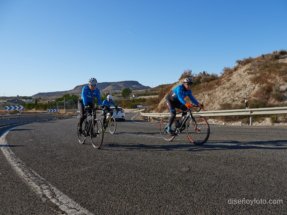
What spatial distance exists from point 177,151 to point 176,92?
2629mm

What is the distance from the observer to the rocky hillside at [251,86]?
2405 cm

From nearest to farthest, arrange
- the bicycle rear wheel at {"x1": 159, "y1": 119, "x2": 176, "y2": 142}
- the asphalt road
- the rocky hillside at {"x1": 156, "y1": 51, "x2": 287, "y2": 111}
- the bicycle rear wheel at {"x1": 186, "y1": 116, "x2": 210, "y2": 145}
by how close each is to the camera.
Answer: the asphalt road, the bicycle rear wheel at {"x1": 186, "y1": 116, "x2": 210, "y2": 145}, the bicycle rear wheel at {"x1": 159, "y1": 119, "x2": 176, "y2": 142}, the rocky hillside at {"x1": 156, "y1": 51, "x2": 287, "y2": 111}

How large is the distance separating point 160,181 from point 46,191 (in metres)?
1.66

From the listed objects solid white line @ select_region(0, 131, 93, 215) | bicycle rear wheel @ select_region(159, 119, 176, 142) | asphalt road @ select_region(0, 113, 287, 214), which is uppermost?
bicycle rear wheel @ select_region(159, 119, 176, 142)

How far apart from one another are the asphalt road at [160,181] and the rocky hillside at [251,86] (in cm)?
1736

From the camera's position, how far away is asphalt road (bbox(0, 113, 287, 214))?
379cm

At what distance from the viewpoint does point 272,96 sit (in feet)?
77.9

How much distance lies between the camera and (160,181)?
4891mm

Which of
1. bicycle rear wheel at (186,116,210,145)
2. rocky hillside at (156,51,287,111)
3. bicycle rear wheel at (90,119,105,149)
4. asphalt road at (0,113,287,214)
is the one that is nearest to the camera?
asphalt road at (0,113,287,214)

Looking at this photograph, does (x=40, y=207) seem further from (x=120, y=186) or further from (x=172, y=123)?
(x=172, y=123)

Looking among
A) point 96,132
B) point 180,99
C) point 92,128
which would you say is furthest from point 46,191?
point 180,99

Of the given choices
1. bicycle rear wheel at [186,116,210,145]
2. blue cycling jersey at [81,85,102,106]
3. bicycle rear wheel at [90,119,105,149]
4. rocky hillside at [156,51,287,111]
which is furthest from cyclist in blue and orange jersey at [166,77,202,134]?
rocky hillside at [156,51,287,111]

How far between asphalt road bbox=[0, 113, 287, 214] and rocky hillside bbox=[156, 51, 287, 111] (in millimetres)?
17360

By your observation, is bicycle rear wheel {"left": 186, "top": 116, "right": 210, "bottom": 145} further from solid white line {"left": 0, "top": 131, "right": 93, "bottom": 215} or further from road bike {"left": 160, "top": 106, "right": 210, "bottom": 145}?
solid white line {"left": 0, "top": 131, "right": 93, "bottom": 215}
